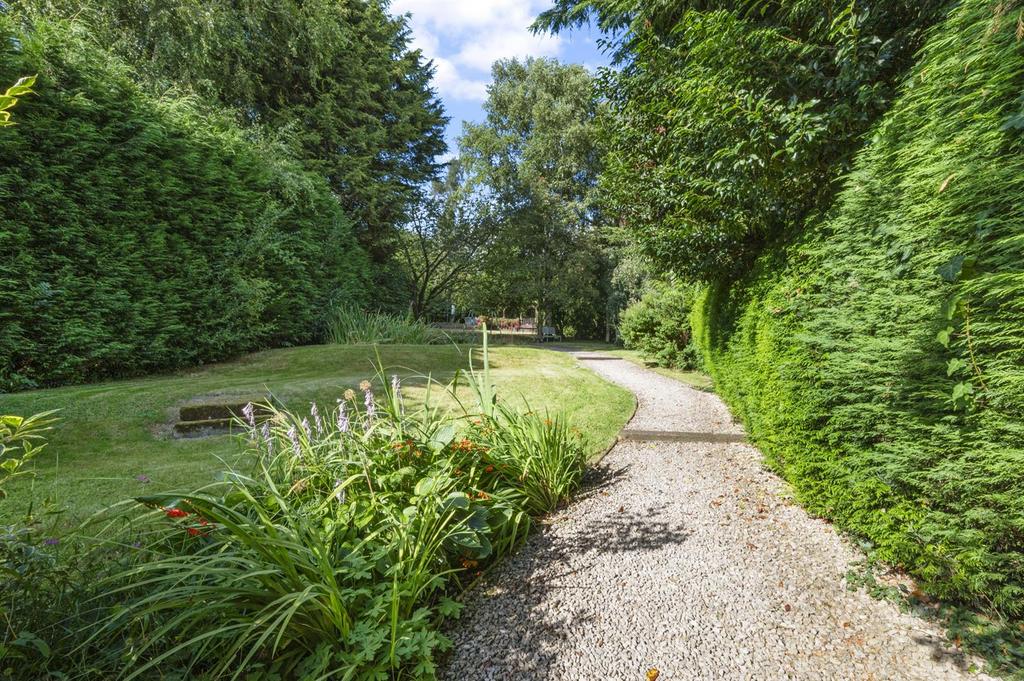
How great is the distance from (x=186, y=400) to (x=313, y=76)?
33.5ft

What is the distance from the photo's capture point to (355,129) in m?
12.9

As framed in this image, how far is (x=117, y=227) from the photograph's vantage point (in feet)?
19.2

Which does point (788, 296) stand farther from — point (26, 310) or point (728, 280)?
point (26, 310)

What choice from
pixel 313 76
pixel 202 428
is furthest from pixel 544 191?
pixel 202 428

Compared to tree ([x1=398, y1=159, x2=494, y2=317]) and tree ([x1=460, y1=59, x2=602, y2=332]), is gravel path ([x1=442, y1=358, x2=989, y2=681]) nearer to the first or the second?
tree ([x1=398, y1=159, x2=494, y2=317])

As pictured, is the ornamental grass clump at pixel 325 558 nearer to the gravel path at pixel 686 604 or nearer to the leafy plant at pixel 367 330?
the gravel path at pixel 686 604

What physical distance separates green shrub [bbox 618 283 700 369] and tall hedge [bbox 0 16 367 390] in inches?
330

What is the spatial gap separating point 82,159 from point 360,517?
6775 millimetres

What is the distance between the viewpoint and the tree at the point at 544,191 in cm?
1977

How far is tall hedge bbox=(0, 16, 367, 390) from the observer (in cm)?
504

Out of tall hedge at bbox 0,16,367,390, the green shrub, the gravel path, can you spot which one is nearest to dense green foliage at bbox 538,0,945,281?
the gravel path

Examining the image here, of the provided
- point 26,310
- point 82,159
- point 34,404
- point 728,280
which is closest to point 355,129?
point 82,159

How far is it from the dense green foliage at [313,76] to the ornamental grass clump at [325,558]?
945 centimetres

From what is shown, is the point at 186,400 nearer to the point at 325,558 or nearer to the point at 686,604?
the point at 325,558
